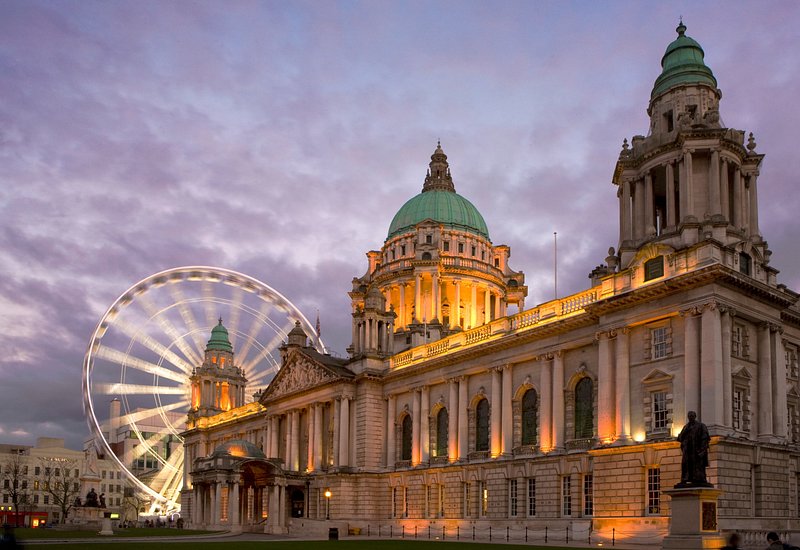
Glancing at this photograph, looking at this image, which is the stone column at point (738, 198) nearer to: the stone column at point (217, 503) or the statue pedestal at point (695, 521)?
the statue pedestal at point (695, 521)

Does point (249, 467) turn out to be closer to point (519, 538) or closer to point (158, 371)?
point (158, 371)

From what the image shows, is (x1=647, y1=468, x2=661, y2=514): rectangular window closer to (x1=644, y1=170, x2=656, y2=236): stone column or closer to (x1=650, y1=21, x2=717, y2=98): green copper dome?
(x1=644, y1=170, x2=656, y2=236): stone column

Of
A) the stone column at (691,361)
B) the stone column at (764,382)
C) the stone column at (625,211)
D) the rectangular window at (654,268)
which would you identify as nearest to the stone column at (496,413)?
the stone column at (625,211)

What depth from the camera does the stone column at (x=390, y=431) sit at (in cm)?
7638

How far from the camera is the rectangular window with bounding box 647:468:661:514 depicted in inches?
1906

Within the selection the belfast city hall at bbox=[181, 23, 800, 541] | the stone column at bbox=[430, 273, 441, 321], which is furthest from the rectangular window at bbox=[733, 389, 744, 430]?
the stone column at bbox=[430, 273, 441, 321]

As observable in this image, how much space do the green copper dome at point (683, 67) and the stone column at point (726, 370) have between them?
16750 millimetres

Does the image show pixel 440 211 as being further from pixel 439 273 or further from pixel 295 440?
pixel 295 440

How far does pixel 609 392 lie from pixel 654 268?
7857mm

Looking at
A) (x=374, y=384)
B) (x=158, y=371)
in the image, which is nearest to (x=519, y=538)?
(x=374, y=384)

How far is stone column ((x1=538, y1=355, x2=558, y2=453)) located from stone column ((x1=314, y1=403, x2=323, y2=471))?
29.8 m

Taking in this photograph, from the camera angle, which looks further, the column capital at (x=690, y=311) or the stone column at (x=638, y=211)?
the stone column at (x=638, y=211)

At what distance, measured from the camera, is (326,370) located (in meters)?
82.0

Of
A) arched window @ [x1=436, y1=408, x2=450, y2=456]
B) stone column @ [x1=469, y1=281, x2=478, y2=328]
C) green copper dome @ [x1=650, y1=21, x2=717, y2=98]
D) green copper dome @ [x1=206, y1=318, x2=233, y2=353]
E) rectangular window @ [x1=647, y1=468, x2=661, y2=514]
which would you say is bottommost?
rectangular window @ [x1=647, y1=468, x2=661, y2=514]
